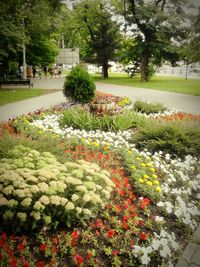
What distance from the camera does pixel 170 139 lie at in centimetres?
623

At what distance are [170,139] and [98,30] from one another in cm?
3053

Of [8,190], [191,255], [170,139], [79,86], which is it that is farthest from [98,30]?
[191,255]

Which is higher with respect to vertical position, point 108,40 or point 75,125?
point 108,40

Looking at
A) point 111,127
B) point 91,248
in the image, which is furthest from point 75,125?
point 91,248

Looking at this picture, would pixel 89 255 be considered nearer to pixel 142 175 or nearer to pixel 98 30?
pixel 142 175

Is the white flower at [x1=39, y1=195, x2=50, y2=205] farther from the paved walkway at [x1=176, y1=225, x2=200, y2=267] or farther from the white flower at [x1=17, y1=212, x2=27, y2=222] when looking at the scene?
the paved walkway at [x1=176, y1=225, x2=200, y2=267]

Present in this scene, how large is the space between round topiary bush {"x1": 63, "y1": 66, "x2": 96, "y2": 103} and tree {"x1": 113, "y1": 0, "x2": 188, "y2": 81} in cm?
1236

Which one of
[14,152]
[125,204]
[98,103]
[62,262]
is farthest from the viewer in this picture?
[98,103]

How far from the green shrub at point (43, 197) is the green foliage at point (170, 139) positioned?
2538 mm

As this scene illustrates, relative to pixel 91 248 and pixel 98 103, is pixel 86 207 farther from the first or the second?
pixel 98 103

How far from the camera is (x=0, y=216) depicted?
3.36 meters

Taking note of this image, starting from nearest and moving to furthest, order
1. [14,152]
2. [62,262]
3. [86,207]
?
[62,262] < [86,207] < [14,152]

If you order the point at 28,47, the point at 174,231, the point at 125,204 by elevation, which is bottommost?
the point at 174,231

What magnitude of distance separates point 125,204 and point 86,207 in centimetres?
53
